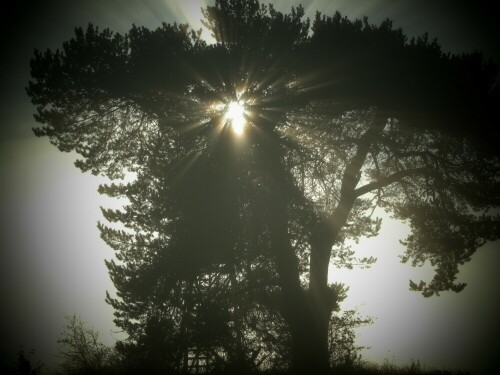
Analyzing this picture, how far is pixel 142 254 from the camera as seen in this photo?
10438 millimetres

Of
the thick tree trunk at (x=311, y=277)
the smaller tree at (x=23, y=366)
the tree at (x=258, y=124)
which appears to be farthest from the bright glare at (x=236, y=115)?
the smaller tree at (x=23, y=366)

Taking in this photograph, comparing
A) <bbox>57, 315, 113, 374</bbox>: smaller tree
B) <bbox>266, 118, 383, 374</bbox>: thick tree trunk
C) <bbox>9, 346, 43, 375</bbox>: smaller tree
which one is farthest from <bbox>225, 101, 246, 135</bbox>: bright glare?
<bbox>9, 346, 43, 375</bbox>: smaller tree

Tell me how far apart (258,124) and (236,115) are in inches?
32.4

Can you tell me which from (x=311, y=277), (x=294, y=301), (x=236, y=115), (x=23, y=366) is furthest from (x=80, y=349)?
(x=236, y=115)

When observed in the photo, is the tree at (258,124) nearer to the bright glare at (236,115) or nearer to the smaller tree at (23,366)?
the bright glare at (236,115)

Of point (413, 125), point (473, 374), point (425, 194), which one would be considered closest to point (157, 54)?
point (413, 125)

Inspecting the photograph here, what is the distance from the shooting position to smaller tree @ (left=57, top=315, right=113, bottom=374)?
7523 mm

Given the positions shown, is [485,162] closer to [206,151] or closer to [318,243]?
[318,243]

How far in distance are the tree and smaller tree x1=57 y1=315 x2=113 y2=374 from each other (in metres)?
1.49

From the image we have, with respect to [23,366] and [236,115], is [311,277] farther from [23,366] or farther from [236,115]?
[23,366]

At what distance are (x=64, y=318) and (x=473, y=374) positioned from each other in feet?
38.6

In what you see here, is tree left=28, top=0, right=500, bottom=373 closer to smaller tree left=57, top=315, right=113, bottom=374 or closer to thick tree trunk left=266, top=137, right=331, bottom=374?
thick tree trunk left=266, top=137, right=331, bottom=374

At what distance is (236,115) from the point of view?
857cm

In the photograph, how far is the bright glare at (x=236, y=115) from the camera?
8376 millimetres
